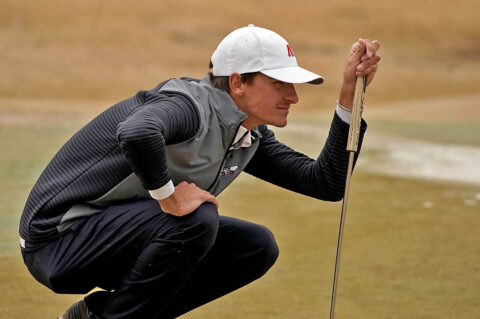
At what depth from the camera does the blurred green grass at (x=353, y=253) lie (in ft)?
11.9

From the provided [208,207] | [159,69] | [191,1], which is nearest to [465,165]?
[208,207]

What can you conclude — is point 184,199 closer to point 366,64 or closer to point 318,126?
point 366,64

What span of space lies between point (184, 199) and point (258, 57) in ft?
1.63

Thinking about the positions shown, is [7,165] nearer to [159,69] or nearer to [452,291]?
[452,291]

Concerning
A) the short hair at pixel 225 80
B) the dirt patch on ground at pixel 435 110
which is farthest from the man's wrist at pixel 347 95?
the dirt patch on ground at pixel 435 110

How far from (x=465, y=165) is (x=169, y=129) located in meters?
5.40

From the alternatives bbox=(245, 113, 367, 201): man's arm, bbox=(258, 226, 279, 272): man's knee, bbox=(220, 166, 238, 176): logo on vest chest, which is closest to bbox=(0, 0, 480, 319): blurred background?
bbox=(258, 226, 279, 272): man's knee

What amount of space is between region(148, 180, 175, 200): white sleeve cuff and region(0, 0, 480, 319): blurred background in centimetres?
Answer: 110

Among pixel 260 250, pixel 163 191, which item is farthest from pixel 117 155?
pixel 260 250

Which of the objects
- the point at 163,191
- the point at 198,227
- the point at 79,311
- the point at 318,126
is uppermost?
the point at 163,191

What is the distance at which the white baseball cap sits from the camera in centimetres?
272

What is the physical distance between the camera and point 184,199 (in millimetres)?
2604

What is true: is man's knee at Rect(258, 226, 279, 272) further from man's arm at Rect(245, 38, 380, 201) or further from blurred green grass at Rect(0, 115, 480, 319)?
blurred green grass at Rect(0, 115, 480, 319)

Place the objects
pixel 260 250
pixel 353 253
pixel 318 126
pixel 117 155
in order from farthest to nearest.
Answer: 1. pixel 318 126
2. pixel 353 253
3. pixel 260 250
4. pixel 117 155
